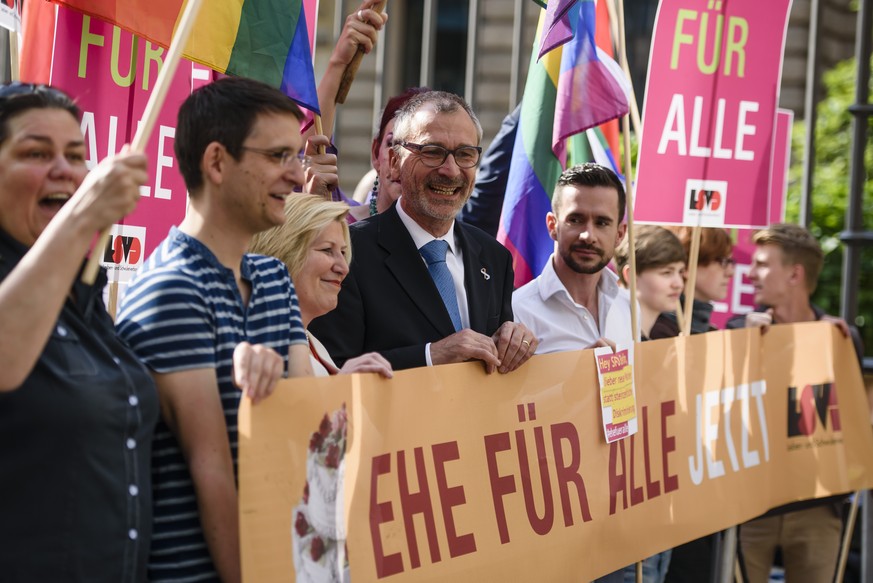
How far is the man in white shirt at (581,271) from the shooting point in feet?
13.4

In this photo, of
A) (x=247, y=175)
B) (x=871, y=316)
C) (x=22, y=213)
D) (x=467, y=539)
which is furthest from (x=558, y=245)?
(x=871, y=316)

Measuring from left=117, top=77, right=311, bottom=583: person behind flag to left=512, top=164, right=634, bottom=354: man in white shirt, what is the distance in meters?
1.76

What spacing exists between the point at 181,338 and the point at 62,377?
0.27 m

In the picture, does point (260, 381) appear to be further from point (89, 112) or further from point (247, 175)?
point (89, 112)

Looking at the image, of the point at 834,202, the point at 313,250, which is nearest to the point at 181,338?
the point at 313,250

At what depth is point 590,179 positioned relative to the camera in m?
4.19

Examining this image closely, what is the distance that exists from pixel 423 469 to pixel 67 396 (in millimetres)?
1124

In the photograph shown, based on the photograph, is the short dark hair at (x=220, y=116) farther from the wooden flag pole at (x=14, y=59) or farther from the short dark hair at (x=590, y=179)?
the short dark hair at (x=590, y=179)

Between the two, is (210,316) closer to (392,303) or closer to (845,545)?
(392,303)

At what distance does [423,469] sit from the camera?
9.77 ft

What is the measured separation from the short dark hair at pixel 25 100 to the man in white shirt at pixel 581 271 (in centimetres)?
213

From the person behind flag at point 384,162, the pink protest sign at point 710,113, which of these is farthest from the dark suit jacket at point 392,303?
the pink protest sign at point 710,113

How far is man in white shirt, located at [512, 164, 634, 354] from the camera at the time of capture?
4.09 meters

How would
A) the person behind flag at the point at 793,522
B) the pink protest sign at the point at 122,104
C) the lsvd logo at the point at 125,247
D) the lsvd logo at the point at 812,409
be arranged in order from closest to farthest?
the pink protest sign at the point at 122,104, the lsvd logo at the point at 125,247, the lsvd logo at the point at 812,409, the person behind flag at the point at 793,522
